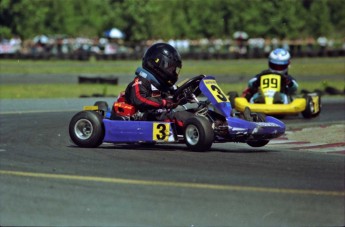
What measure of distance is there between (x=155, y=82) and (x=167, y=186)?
3.86 metres

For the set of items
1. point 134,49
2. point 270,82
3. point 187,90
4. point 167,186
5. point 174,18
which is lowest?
point 167,186

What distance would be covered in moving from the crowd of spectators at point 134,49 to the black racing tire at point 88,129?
4131cm

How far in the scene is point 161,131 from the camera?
1117 cm

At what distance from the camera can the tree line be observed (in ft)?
206

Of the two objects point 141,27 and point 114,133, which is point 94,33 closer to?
point 141,27

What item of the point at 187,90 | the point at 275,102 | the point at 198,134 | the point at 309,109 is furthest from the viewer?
the point at 309,109

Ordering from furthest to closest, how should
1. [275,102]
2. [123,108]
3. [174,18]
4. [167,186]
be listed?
[174,18], [275,102], [123,108], [167,186]

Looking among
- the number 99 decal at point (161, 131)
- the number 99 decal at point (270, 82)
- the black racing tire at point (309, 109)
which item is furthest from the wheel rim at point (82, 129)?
the black racing tire at point (309, 109)

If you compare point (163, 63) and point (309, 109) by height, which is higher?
point (163, 63)

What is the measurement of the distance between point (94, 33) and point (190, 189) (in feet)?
330

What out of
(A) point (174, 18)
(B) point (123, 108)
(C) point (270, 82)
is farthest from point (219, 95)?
(A) point (174, 18)

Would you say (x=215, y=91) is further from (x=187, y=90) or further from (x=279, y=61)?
(x=279, y=61)

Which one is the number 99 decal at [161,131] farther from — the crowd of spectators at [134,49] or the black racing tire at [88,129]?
the crowd of spectators at [134,49]

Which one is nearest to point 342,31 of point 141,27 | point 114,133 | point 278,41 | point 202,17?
point 202,17
